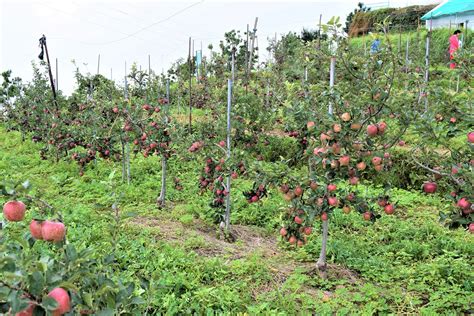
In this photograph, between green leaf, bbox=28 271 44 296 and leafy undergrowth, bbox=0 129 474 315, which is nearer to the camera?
green leaf, bbox=28 271 44 296

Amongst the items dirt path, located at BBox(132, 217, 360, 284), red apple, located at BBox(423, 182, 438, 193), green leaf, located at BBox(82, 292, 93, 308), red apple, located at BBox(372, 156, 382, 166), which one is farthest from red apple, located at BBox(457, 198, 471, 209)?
green leaf, located at BBox(82, 292, 93, 308)

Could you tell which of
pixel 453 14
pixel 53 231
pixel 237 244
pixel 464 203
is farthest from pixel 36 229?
pixel 453 14

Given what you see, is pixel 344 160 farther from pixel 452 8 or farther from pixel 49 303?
pixel 452 8

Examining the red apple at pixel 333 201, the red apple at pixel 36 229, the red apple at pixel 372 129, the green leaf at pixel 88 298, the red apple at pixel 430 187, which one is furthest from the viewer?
the red apple at pixel 333 201

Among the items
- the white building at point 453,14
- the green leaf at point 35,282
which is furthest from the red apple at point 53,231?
the white building at point 453,14

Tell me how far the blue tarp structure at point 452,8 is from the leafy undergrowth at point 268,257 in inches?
687

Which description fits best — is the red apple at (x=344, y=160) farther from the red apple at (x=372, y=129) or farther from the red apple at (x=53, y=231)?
the red apple at (x=53, y=231)

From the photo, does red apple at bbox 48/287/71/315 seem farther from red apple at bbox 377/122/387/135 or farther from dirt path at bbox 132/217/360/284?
dirt path at bbox 132/217/360/284

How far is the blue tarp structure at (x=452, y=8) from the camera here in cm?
2002

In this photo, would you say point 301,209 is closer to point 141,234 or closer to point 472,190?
point 472,190

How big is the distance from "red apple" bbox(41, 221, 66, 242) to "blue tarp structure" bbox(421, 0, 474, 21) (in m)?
22.0

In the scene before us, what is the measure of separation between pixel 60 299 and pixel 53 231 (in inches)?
9.6

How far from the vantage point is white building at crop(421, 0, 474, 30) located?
65.7 feet

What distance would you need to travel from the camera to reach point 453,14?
2111 cm
